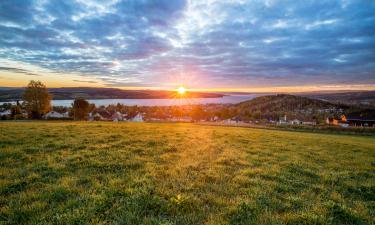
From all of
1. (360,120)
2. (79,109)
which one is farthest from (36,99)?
(360,120)

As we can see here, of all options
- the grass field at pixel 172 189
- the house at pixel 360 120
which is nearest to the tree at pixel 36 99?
the grass field at pixel 172 189

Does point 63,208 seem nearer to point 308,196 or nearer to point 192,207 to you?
point 192,207

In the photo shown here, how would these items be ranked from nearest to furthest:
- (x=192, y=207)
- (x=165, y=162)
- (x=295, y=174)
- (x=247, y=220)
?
(x=247, y=220) < (x=192, y=207) < (x=295, y=174) < (x=165, y=162)

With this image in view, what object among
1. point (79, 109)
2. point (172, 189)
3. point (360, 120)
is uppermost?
point (172, 189)

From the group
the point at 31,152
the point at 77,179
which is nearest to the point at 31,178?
the point at 77,179

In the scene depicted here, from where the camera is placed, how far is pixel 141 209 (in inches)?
205

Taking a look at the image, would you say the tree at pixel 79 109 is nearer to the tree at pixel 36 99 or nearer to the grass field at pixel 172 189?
the tree at pixel 36 99

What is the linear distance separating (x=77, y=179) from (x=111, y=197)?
2.02 metres

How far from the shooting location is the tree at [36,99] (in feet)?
232

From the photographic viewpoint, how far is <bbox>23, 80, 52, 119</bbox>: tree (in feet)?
232

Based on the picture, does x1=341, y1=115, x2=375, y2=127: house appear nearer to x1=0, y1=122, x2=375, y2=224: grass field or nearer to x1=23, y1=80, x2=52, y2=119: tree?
x1=0, y1=122, x2=375, y2=224: grass field

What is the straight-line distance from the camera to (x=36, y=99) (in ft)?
236

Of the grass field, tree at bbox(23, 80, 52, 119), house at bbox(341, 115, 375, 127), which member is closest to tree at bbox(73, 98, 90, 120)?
tree at bbox(23, 80, 52, 119)

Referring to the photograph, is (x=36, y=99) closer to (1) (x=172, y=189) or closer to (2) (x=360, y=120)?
(1) (x=172, y=189)
